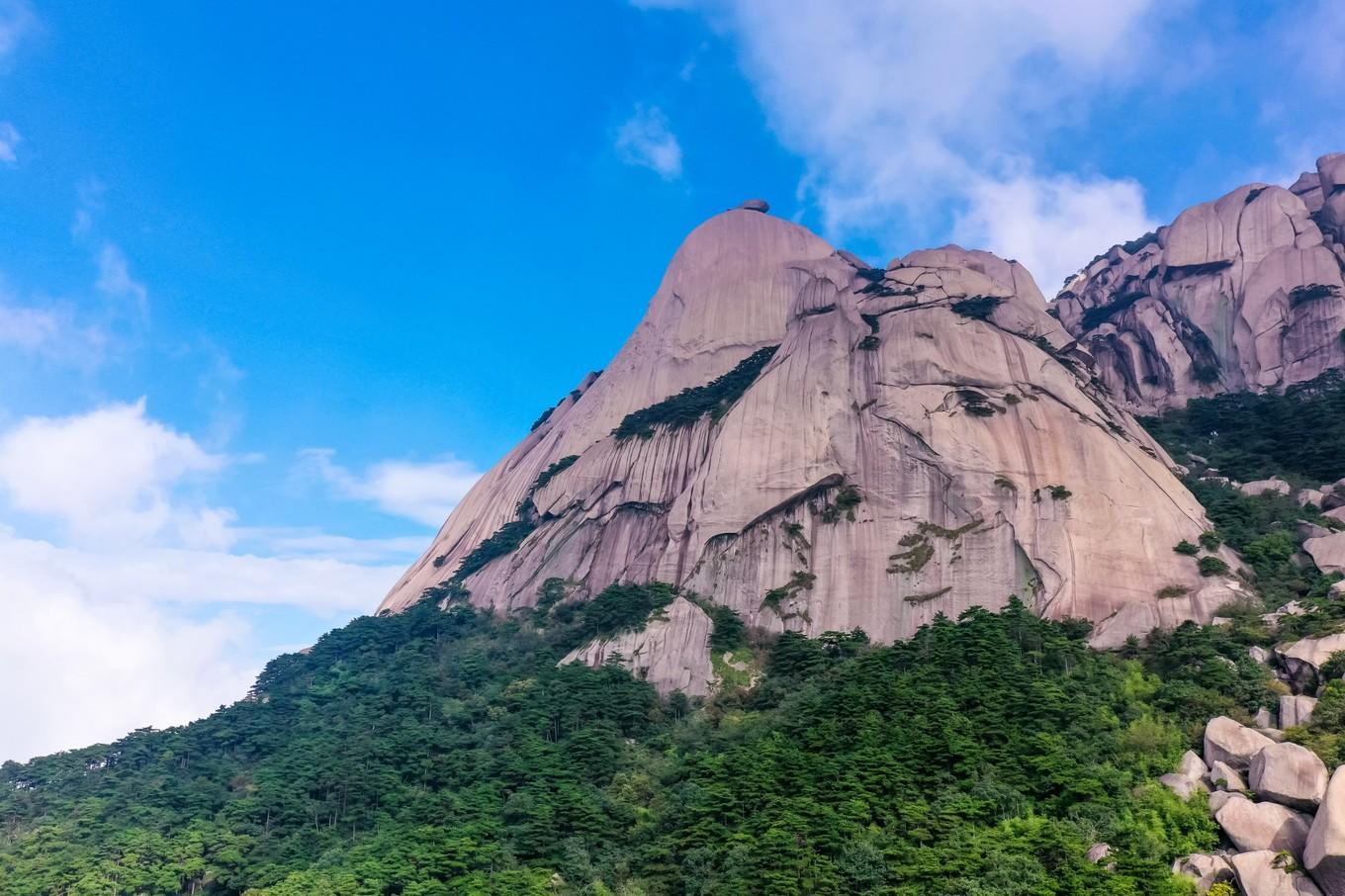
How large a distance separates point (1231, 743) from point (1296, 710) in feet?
7.19

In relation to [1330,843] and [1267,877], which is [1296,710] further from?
[1267,877]

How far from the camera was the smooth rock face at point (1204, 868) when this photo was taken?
58.9ft

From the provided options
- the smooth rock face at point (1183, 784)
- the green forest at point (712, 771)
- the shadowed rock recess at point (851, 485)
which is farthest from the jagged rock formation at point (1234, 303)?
the smooth rock face at point (1183, 784)

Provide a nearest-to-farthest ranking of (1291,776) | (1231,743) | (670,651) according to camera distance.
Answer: (1291,776) → (1231,743) → (670,651)

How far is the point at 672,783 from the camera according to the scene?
2642 centimetres

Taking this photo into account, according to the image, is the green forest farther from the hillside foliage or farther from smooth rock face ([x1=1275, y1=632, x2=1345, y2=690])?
smooth rock face ([x1=1275, y1=632, x2=1345, y2=690])

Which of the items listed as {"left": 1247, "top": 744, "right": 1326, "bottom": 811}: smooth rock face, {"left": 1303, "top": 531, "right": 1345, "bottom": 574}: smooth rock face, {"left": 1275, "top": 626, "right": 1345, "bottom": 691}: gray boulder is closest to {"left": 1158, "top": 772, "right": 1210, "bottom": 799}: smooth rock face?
{"left": 1247, "top": 744, "right": 1326, "bottom": 811}: smooth rock face

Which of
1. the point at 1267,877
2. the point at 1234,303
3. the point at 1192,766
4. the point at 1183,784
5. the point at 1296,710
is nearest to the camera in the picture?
the point at 1267,877

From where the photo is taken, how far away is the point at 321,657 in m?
44.3

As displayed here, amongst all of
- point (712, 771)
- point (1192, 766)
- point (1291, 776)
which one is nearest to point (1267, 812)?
point (1291, 776)

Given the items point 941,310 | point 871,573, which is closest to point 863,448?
point 871,573

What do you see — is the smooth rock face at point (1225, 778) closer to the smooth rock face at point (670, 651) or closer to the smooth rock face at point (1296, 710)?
the smooth rock face at point (1296, 710)

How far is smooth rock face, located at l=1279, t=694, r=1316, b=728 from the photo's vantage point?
72.9 feet

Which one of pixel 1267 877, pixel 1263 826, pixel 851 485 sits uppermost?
pixel 851 485
